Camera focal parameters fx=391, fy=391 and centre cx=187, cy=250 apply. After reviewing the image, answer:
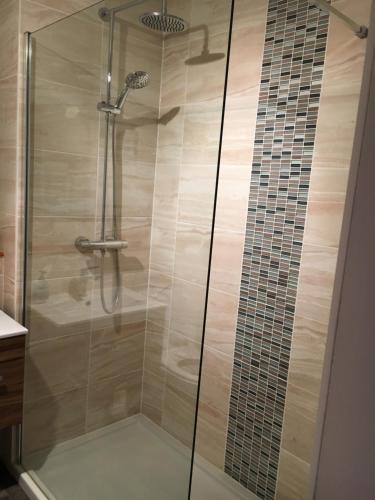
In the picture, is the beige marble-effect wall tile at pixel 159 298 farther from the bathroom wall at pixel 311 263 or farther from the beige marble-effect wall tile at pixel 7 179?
the beige marble-effect wall tile at pixel 7 179

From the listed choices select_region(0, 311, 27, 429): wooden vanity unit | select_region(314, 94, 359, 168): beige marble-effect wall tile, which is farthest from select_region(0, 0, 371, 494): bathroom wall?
select_region(0, 311, 27, 429): wooden vanity unit

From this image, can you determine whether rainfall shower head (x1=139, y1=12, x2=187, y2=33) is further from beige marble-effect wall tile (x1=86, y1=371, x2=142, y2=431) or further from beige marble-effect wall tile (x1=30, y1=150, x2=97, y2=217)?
beige marble-effect wall tile (x1=86, y1=371, x2=142, y2=431)

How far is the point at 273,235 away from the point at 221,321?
0.52 m

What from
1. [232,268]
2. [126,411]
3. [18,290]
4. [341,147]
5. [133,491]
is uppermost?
[341,147]

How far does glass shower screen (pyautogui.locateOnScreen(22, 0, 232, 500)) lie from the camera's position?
4.80 feet

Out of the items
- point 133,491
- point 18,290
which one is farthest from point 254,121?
point 133,491

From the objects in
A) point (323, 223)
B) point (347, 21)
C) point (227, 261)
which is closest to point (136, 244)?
point (227, 261)

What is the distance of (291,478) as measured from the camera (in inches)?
67.9

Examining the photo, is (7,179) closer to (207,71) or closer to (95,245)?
(95,245)

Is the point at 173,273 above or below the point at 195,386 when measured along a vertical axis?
above

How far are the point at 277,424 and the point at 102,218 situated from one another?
122cm

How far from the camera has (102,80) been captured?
1639 millimetres

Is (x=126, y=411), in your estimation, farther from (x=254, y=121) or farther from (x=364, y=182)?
(x=364, y=182)

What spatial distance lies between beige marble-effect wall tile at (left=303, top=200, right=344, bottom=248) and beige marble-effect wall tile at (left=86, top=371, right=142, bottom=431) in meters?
0.99
